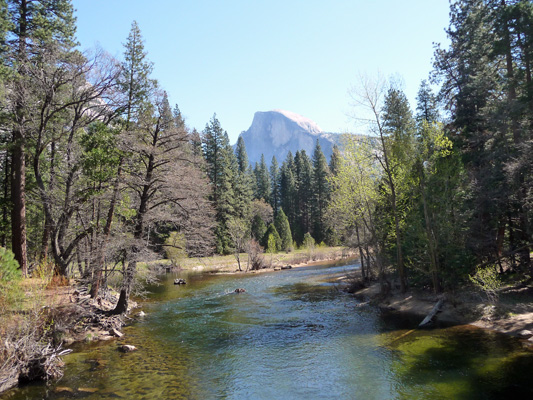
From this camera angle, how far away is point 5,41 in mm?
15406

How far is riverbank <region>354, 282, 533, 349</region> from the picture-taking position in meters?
13.1

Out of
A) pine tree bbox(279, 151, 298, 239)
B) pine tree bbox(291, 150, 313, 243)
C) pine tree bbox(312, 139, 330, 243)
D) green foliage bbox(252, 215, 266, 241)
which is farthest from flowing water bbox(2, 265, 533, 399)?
pine tree bbox(279, 151, 298, 239)

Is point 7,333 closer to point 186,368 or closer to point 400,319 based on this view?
point 186,368

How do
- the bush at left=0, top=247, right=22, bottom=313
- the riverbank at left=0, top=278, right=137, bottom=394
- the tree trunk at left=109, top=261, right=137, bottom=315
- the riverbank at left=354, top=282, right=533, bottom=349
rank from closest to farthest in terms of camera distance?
the riverbank at left=0, top=278, right=137, bottom=394, the bush at left=0, top=247, right=22, bottom=313, the riverbank at left=354, top=282, right=533, bottom=349, the tree trunk at left=109, top=261, right=137, bottom=315

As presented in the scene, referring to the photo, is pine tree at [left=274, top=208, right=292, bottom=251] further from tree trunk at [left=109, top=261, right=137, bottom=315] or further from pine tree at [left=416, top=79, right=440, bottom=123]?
tree trunk at [left=109, top=261, right=137, bottom=315]

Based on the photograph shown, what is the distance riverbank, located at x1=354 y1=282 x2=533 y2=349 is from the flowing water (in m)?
0.87

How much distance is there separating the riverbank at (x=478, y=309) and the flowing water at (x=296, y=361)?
0.87 meters

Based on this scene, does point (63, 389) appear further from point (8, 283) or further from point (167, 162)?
point (167, 162)

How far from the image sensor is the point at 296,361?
11.7m

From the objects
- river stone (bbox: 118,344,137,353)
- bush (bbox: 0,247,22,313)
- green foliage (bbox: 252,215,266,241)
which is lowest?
river stone (bbox: 118,344,137,353)

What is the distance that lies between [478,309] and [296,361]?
28.8ft

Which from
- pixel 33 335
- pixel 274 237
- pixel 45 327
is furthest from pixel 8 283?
pixel 274 237

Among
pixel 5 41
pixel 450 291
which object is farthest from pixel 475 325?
pixel 5 41

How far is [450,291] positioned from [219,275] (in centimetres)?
2527
